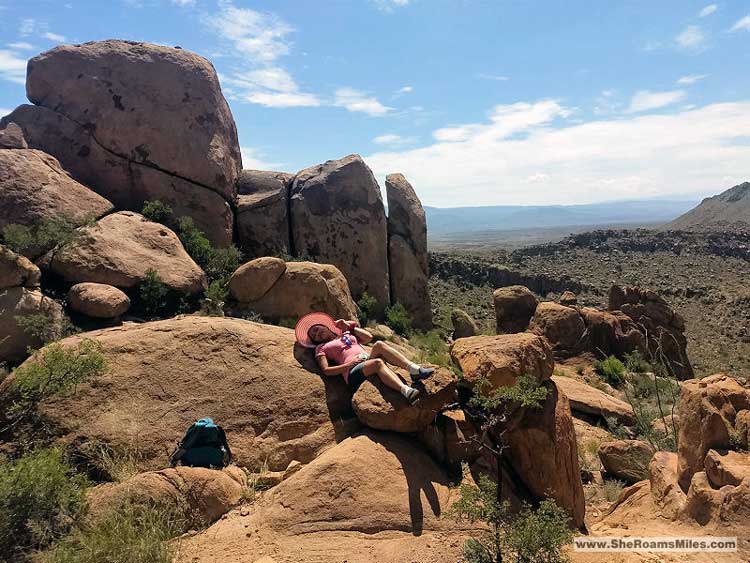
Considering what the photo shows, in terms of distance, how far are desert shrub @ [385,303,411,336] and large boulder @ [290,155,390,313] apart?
380 millimetres

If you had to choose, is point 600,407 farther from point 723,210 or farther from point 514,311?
point 723,210

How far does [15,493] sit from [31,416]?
2087 millimetres

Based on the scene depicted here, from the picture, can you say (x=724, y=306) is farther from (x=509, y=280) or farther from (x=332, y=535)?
(x=332, y=535)

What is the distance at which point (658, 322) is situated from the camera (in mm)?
20625

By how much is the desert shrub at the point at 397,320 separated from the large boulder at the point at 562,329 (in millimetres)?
4806

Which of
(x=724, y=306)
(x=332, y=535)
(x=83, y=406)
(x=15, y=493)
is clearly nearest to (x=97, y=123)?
(x=83, y=406)

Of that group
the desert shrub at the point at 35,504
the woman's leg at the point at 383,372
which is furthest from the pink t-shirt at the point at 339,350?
the desert shrub at the point at 35,504

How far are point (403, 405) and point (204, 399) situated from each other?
270 centimetres

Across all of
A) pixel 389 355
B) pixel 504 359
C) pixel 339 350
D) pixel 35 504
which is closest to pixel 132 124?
pixel 339 350

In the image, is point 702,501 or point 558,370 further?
point 558,370

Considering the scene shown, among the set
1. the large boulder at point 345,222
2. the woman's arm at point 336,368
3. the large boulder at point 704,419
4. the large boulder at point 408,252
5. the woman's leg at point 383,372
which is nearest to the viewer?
the large boulder at point 704,419

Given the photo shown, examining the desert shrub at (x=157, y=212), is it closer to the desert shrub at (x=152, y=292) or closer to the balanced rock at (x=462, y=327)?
the desert shrub at (x=152, y=292)

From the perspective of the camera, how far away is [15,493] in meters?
4.15

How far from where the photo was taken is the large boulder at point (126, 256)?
33.2 ft
